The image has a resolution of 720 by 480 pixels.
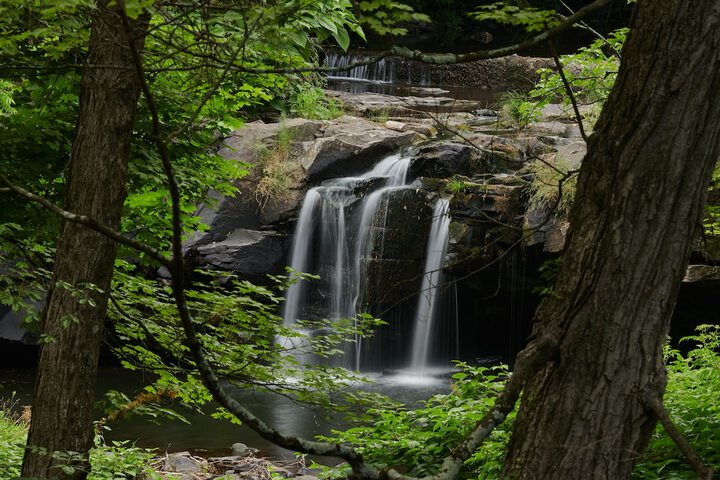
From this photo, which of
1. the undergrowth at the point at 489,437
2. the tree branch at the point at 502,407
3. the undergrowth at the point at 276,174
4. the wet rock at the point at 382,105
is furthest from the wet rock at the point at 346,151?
the tree branch at the point at 502,407

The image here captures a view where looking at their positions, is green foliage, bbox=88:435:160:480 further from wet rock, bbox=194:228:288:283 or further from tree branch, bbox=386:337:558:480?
wet rock, bbox=194:228:288:283

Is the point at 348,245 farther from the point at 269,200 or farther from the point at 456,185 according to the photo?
the point at 456,185

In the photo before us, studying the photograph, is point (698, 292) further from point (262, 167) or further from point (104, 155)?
point (104, 155)

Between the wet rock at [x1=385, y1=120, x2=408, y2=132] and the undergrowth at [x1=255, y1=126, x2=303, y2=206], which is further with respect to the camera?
the wet rock at [x1=385, y1=120, x2=408, y2=132]

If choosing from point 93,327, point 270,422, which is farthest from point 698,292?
point 93,327

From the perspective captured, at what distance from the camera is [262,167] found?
42.7ft

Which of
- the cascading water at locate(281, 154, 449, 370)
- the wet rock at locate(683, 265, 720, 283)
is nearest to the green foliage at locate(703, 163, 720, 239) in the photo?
the wet rock at locate(683, 265, 720, 283)

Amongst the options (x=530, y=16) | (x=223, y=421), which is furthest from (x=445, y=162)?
(x=530, y=16)

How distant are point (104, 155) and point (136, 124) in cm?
97

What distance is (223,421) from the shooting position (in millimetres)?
9312

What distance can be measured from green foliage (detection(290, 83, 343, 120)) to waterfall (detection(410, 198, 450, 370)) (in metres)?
4.15

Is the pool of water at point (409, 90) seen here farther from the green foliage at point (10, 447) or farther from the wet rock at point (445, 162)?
the green foliage at point (10, 447)

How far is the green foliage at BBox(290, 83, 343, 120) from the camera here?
1484cm

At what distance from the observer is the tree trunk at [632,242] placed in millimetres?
2076
